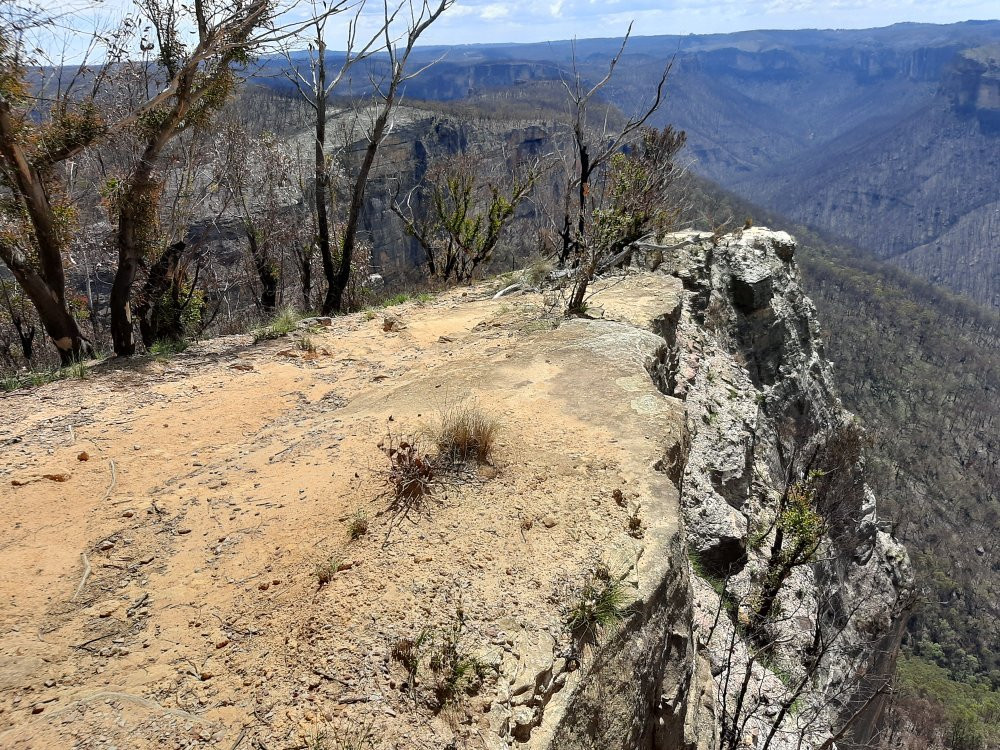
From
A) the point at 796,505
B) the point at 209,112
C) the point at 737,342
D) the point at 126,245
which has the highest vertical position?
the point at 209,112

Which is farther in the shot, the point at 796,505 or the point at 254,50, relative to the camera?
the point at 254,50

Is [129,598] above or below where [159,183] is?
below

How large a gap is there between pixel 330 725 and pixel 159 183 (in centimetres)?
1039

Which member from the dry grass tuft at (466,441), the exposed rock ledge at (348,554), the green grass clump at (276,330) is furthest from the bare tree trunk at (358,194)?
the dry grass tuft at (466,441)

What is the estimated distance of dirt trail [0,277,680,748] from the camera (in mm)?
3416

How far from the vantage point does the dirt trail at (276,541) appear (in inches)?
134

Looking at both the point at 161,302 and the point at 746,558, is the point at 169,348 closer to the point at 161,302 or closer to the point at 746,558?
the point at 161,302

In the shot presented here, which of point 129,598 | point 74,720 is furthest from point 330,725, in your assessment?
point 129,598

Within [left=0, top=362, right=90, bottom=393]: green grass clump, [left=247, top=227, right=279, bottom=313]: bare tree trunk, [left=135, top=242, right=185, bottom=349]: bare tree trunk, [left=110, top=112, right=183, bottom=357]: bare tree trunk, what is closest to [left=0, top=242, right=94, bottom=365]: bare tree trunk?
[left=110, top=112, right=183, bottom=357]: bare tree trunk

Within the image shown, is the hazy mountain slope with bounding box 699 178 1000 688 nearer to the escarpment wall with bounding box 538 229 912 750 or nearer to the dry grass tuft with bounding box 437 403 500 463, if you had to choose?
the escarpment wall with bounding box 538 229 912 750

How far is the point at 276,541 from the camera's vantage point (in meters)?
4.57

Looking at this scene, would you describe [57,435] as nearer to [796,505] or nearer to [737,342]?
[796,505]

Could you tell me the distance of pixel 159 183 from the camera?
10617 mm

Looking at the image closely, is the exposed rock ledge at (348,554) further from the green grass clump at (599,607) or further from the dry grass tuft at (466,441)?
the dry grass tuft at (466,441)
